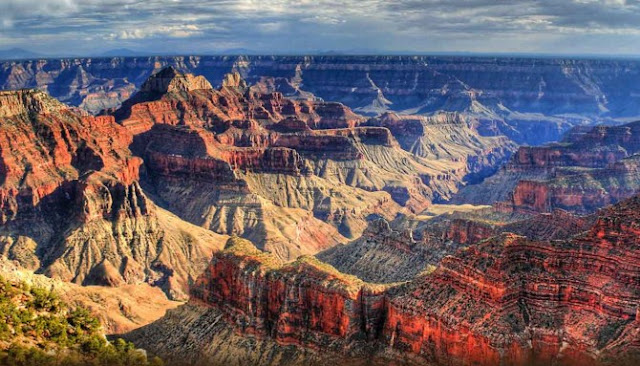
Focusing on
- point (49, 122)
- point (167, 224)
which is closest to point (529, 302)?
point (167, 224)

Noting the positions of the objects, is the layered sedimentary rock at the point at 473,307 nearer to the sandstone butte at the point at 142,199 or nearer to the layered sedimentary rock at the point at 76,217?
the sandstone butte at the point at 142,199

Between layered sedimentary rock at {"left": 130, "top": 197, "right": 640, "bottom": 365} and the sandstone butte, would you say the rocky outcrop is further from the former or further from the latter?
the sandstone butte

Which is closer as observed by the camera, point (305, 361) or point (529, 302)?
point (529, 302)

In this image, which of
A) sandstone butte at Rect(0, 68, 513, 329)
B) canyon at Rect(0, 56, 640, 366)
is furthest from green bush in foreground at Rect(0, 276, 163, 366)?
sandstone butte at Rect(0, 68, 513, 329)

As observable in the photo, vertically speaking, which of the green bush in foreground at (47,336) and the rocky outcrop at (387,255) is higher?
the green bush in foreground at (47,336)

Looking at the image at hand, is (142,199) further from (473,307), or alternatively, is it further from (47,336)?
(473,307)

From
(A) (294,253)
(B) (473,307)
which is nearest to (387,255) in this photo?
(B) (473,307)

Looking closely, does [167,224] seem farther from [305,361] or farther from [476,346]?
[476,346]

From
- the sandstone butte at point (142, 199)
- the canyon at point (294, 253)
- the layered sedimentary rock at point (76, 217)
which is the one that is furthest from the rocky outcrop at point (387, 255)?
the sandstone butte at point (142, 199)
